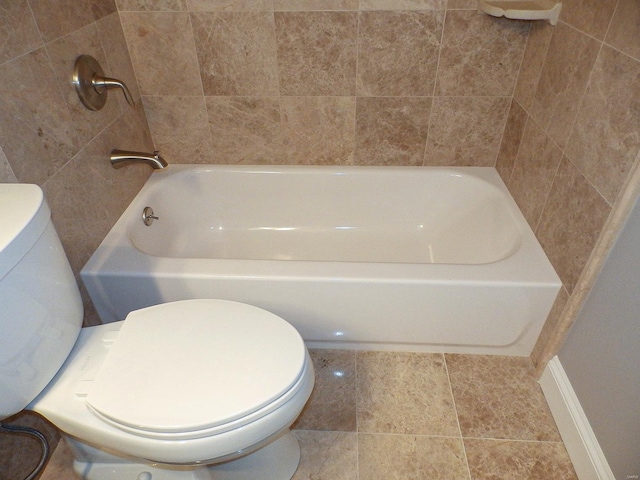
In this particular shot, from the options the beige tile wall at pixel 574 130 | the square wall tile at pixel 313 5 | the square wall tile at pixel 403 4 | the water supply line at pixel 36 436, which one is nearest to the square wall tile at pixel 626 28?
the beige tile wall at pixel 574 130

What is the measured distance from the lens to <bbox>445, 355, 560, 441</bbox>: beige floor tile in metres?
1.27

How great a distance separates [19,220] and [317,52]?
1177 millimetres

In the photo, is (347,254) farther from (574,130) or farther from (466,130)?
(574,130)

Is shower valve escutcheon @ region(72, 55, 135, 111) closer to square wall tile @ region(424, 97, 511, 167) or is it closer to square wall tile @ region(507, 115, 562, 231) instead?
square wall tile @ region(424, 97, 511, 167)

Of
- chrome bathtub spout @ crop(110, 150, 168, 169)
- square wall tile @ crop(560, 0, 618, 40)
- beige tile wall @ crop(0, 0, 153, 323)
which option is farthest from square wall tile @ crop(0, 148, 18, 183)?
square wall tile @ crop(560, 0, 618, 40)

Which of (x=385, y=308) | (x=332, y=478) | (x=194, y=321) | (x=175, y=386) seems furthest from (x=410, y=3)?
(x=332, y=478)

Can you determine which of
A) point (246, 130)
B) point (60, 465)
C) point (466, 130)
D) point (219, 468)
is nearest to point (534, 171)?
point (466, 130)

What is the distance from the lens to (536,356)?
1.43 metres

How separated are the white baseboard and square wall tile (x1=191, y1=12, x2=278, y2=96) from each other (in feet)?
4.63

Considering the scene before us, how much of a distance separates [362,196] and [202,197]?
71 centimetres

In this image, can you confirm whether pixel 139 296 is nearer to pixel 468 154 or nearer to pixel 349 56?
pixel 349 56

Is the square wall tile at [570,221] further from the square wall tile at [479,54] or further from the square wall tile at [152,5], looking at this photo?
the square wall tile at [152,5]

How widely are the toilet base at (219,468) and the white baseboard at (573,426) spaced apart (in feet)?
2.57

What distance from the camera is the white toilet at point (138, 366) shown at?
80cm
